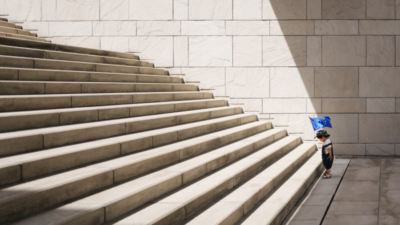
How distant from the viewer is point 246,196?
17.9 ft

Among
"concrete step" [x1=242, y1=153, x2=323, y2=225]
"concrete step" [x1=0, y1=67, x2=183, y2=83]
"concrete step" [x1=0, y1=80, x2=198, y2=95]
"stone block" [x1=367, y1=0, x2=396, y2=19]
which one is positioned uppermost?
"stone block" [x1=367, y1=0, x2=396, y2=19]

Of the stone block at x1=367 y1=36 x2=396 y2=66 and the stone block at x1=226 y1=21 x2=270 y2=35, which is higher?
the stone block at x1=226 y1=21 x2=270 y2=35

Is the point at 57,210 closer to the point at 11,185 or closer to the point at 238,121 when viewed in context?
the point at 11,185

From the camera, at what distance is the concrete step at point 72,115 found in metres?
4.66

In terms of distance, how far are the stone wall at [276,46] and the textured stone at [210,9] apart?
4 cm

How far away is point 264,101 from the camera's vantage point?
12258 millimetres

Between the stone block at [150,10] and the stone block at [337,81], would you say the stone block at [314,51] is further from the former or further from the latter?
the stone block at [150,10]

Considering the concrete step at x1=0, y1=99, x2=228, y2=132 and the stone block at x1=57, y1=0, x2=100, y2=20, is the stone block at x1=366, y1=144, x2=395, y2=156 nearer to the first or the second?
the concrete step at x1=0, y1=99, x2=228, y2=132

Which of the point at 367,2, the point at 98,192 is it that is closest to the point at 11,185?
the point at 98,192

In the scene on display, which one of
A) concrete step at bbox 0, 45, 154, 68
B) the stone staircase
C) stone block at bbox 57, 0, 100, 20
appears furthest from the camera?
stone block at bbox 57, 0, 100, 20

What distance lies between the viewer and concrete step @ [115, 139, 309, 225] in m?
4.03

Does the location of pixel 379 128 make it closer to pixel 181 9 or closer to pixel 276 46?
pixel 276 46

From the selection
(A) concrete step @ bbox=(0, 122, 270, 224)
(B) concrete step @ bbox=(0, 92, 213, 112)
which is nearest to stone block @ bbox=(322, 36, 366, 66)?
(B) concrete step @ bbox=(0, 92, 213, 112)

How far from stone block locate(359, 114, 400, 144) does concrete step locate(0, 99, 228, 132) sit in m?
7.12
